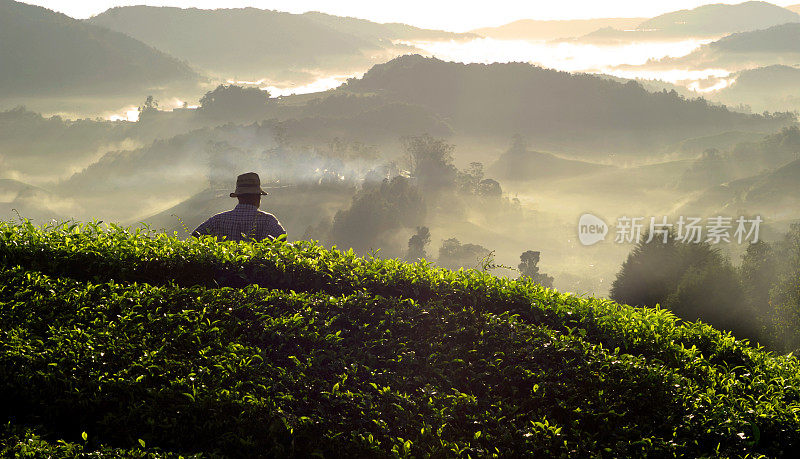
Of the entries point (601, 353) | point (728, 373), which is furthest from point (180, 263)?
point (728, 373)

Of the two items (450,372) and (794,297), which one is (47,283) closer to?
(450,372)

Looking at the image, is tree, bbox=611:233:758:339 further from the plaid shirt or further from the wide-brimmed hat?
the wide-brimmed hat

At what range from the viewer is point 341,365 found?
614 cm

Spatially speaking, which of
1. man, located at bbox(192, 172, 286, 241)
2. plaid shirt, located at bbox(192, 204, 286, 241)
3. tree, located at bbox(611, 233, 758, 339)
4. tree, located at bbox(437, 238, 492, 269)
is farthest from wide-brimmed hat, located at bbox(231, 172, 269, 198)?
tree, located at bbox(437, 238, 492, 269)

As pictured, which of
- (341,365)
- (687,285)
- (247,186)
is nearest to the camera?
(341,365)

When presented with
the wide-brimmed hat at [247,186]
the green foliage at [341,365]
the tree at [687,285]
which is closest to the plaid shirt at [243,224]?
the wide-brimmed hat at [247,186]

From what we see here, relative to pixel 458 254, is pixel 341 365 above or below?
above

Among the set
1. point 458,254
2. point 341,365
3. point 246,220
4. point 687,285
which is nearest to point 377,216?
point 458,254

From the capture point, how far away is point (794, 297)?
31094mm

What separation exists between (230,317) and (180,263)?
149 centimetres

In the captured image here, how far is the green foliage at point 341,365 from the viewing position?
213 inches

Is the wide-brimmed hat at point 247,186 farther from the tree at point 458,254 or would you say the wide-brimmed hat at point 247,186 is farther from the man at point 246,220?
the tree at point 458,254

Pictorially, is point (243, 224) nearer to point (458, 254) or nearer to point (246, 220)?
point (246, 220)

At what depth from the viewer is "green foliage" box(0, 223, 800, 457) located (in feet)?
17.7
